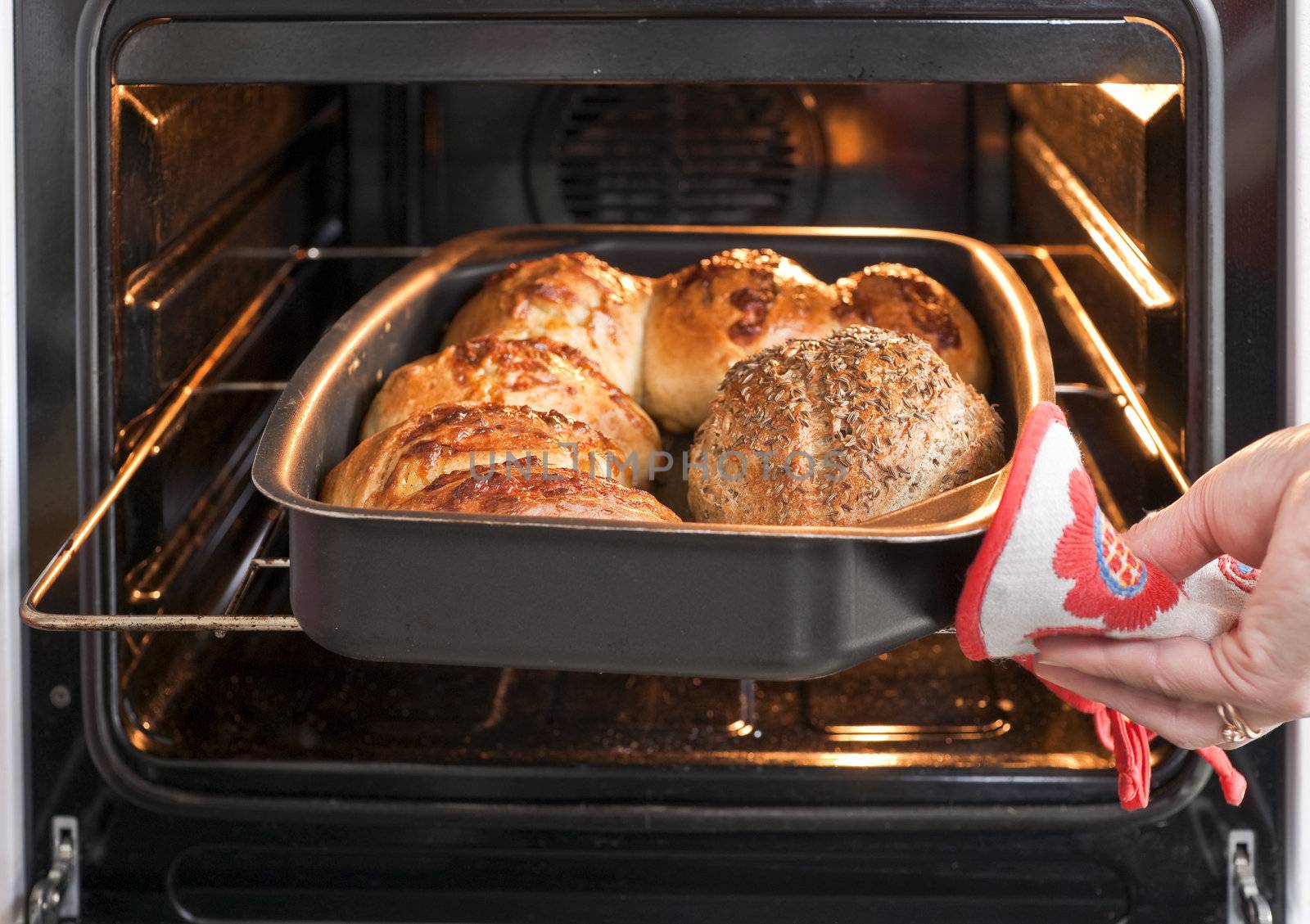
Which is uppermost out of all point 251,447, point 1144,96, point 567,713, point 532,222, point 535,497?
point 1144,96

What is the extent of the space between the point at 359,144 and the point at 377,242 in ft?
0.41

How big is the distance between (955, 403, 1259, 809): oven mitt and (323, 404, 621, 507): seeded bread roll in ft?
1.07

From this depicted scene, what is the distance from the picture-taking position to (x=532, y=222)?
1.72 m

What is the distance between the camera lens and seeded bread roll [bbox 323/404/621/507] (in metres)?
1.01

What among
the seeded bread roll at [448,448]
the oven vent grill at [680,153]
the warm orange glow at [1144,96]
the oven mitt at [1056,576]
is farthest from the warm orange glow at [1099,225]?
the seeded bread roll at [448,448]

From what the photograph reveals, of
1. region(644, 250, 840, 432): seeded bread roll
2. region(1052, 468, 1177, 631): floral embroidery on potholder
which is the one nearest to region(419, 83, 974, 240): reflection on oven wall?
region(644, 250, 840, 432): seeded bread roll

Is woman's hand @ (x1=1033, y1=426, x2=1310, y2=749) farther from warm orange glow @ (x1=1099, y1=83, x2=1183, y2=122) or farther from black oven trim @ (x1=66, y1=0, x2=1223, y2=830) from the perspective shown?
warm orange glow @ (x1=1099, y1=83, x2=1183, y2=122)

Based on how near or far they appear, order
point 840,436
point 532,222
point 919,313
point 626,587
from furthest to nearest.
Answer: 1. point 532,222
2. point 919,313
3. point 840,436
4. point 626,587

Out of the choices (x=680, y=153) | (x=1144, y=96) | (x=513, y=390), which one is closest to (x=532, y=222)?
(x=680, y=153)

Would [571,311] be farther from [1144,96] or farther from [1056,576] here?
[1056,576]

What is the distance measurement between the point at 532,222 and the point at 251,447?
0.44 metres

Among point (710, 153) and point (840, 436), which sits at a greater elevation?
point (710, 153)

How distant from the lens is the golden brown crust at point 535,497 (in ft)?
2.91

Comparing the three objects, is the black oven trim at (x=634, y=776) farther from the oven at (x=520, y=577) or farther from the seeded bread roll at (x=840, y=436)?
the seeded bread roll at (x=840, y=436)
